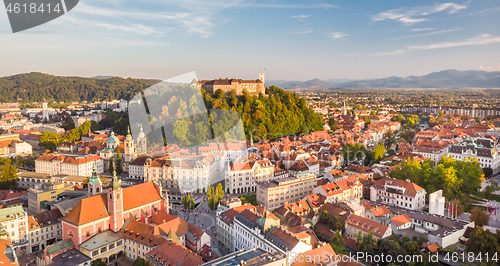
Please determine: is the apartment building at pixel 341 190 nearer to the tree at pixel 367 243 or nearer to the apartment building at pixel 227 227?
the tree at pixel 367 243

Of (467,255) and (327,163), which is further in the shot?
(327,163)

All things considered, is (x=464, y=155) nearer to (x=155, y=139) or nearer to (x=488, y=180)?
(x=488, y=180)

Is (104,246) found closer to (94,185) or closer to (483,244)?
(94,185)

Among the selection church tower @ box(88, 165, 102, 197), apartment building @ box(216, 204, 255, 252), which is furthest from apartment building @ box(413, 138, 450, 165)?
church tower @ box(88, 165, 102, 197)

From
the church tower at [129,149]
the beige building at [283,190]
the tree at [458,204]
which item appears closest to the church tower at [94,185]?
the beige building at [283,190]

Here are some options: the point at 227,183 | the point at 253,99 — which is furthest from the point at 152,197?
the point at 253,99

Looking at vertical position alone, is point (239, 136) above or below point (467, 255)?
above
